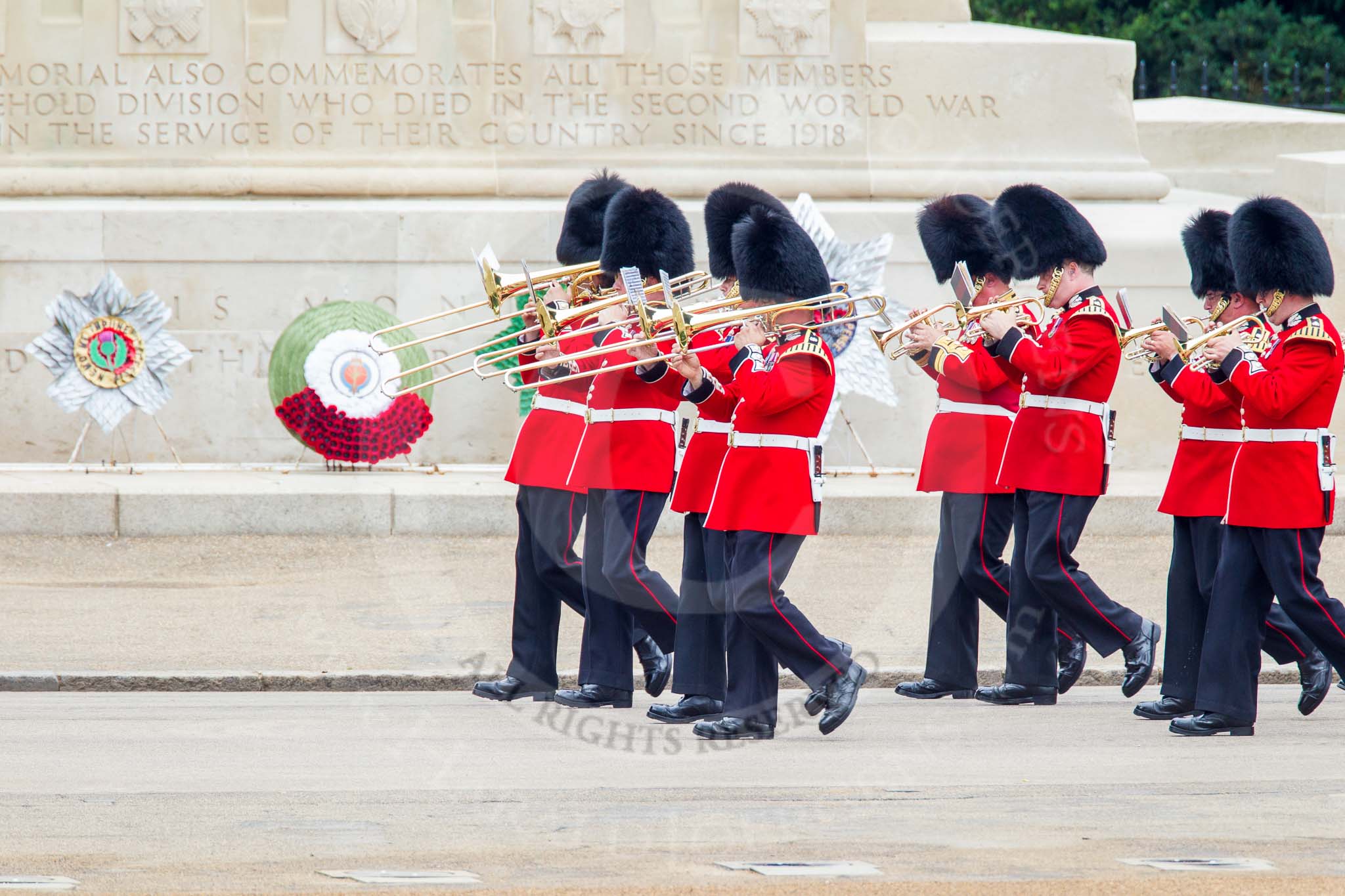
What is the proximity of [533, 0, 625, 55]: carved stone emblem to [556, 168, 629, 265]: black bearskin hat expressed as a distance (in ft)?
16.9

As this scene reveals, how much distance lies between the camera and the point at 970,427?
24.4ft

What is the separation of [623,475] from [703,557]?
385 mm

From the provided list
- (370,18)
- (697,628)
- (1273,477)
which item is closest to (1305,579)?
(1273,477)

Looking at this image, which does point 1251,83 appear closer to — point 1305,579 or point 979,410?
point 979,410

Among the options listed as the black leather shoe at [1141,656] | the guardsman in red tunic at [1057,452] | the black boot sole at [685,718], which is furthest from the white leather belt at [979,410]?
the black boot sole at [685,718]

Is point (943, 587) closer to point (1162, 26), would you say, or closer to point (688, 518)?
point (688, 518)

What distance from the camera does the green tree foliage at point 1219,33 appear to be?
79.1 ft

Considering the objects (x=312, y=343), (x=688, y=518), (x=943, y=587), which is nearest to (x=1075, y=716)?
(x=943, y=587)

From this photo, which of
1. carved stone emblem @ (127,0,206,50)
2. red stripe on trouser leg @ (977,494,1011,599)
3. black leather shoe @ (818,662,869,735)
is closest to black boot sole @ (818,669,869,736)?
black leather shoe @ (818,662,869,735)

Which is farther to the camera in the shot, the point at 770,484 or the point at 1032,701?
the point at 1032,701

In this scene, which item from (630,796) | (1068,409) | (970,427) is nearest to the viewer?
(630,796)

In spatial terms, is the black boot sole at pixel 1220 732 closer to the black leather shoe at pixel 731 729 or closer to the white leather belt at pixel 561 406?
the black leather shoe at pixel 731 729

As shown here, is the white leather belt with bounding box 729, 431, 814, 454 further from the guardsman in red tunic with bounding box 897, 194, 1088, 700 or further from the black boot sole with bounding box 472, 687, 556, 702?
the black boot sole with bounding box 472, 687, 556, 702

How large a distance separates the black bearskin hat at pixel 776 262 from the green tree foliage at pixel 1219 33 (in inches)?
719
